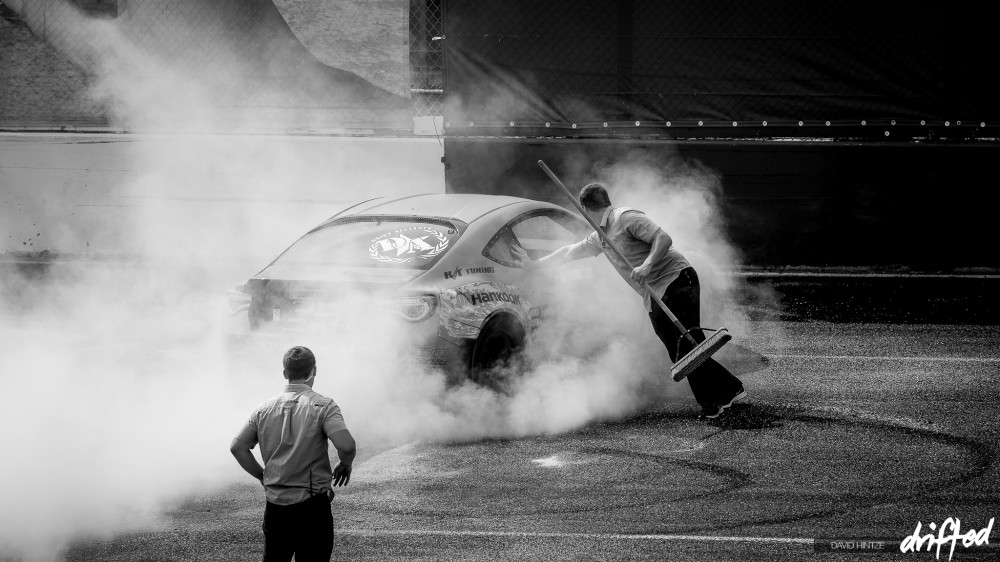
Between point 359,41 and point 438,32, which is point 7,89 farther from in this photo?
point 438,32

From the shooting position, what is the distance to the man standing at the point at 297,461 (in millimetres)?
3766

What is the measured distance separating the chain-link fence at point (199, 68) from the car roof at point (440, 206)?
18.5 feet

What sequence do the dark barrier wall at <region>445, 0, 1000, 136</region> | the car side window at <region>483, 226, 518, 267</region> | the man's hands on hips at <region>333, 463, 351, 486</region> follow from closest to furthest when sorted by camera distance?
the man's hands on hips at <region>333, 463, 351, 486</region> → the car side window at <region>483, 226, 518, 267</region> → the dark barrier wall at <region>445, 0, 1000, 136</region>

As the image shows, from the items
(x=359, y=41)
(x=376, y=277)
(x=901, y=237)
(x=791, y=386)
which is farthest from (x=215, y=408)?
(x=901, y=237)

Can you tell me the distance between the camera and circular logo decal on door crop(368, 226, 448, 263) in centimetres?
680

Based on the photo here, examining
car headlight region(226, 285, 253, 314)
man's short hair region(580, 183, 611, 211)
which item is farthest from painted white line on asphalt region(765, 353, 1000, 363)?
car headlight region(226, 285, 253, 314)

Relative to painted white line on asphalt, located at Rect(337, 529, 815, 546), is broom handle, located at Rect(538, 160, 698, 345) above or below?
above

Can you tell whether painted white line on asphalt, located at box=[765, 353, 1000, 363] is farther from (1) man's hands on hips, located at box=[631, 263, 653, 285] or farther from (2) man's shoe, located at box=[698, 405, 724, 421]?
(1) man's hands on hips, located at box=[631, 263, 653, 285]

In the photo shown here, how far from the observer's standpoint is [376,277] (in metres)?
6.55

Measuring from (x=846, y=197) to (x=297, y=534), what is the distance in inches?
395

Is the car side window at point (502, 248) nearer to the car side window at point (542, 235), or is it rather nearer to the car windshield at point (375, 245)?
the car windshield at point (375, 245)

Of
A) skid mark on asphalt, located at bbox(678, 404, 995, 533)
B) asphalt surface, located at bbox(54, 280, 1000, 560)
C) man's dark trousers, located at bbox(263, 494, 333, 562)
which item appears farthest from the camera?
skid mark on asphalt, located at bbox(678, 404, 995, 533)

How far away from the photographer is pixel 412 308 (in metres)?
6.41

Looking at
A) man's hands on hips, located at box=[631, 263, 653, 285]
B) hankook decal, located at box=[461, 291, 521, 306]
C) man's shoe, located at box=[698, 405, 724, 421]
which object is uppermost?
man's hands on hips, located at box=[631, 263, 653, 285]
